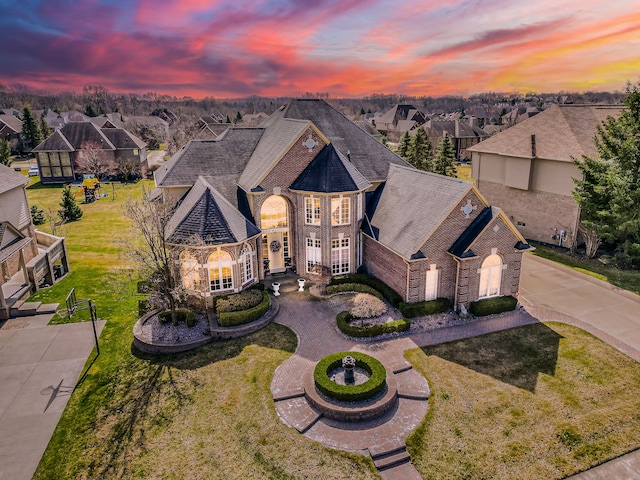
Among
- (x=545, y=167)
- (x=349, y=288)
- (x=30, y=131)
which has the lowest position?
(x=349, y=288)

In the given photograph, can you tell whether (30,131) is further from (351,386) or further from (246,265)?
(351,386)

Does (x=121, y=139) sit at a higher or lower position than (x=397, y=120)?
lower

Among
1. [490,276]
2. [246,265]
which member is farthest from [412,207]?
[246,265]

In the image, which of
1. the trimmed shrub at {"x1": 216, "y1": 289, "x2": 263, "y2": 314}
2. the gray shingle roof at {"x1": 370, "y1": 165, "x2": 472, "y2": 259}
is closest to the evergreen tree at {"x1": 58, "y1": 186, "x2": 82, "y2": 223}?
the trimmed shrub at {"x1": 216, "y1": 289, "x2": 263, "y2": 314}

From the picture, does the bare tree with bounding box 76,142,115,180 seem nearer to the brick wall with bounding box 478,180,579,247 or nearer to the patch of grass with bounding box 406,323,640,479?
the brick wall with bounding box 478,180,579,247

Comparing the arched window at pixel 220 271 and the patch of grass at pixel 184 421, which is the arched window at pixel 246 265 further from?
the patch of grass at pixel 184 421

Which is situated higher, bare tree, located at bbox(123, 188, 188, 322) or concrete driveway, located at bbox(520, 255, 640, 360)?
bare tree, located at bbox(123, 188, 188, 322)

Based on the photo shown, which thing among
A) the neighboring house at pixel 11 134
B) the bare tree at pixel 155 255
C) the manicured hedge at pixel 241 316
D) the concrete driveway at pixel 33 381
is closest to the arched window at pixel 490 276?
the manicured hedge at pixel 241 316

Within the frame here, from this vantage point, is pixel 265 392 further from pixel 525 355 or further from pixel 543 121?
pixel 543 121
